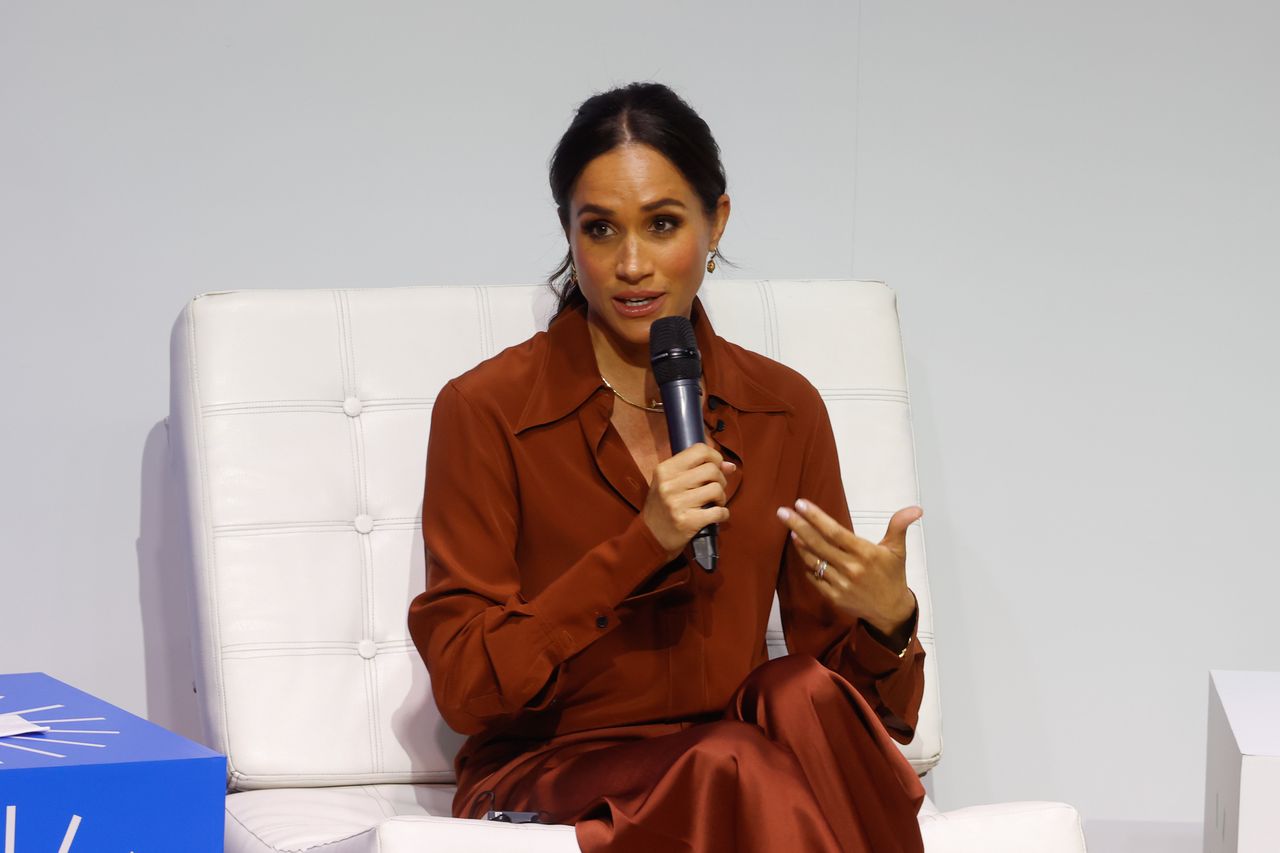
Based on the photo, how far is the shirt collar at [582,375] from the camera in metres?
1.72

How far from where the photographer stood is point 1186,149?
7.95 ft

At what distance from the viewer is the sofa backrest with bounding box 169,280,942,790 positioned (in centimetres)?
185

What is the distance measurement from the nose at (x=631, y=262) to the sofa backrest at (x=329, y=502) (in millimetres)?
365

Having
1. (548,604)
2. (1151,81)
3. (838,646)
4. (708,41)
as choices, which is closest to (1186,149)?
(1151,81)

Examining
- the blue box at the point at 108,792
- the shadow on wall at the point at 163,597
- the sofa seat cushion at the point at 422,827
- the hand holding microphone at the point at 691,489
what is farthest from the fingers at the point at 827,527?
the shadow on wall at the point at 163,597

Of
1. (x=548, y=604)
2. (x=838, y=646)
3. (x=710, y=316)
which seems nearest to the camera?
(x=548, y=604)

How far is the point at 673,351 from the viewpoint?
1.51 meters

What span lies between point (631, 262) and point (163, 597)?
109 cm

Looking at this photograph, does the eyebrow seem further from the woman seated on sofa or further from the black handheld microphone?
the black handheld microphone

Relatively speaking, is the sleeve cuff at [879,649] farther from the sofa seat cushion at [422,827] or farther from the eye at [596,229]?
the eye at [596,229]

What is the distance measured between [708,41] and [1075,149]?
2.04 feet

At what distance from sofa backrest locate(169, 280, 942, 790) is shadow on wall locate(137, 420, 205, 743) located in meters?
0.39

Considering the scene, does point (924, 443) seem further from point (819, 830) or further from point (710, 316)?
point (819, 830)

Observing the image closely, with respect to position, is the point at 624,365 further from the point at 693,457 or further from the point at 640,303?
the point at 693,457
